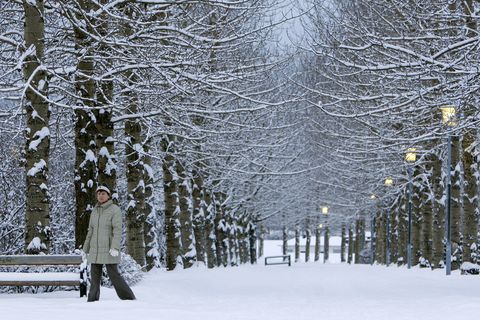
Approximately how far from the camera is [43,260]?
13461 millimetres

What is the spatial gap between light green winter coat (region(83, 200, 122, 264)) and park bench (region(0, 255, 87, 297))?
692mm

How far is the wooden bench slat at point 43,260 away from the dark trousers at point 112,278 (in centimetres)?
77

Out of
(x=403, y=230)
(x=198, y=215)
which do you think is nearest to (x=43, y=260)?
(x=198, y=215)

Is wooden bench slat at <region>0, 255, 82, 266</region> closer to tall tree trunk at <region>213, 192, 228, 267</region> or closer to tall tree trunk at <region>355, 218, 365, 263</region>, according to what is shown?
tall tree trunk at <region>213, 192, 228, 267</region>

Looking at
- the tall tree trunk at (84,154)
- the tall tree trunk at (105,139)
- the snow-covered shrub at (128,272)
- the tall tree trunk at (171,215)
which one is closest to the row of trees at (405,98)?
the tall tree trunk at (105,139)

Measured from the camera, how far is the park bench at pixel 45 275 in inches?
516

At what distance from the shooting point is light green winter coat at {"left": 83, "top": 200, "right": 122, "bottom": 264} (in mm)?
12703

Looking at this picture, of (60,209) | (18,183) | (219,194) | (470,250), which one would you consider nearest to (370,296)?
(470,250)

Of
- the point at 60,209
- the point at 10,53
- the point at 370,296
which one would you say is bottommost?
the point at 370,296

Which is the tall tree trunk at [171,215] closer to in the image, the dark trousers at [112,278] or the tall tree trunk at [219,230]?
the dark trousers at [112,278]

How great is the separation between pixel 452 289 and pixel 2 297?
34.4ft

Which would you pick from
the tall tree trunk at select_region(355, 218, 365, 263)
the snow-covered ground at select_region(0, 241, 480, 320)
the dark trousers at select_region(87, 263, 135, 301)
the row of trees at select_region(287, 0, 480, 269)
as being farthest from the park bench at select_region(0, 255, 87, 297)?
the tall tree trunk at select_region(355, 218, 365, 263)

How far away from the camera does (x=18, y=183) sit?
27.5 m

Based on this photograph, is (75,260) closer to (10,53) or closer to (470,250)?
(10,53)
